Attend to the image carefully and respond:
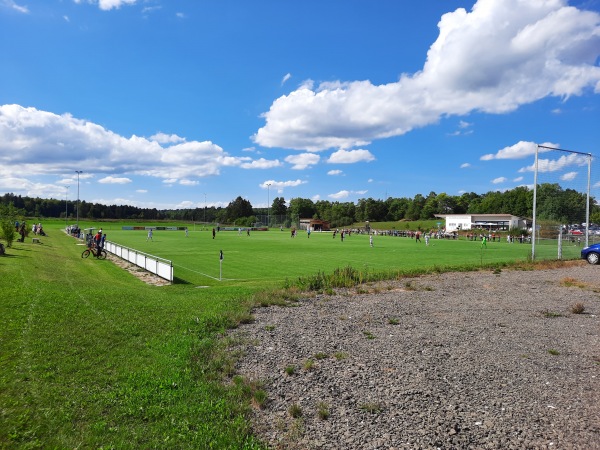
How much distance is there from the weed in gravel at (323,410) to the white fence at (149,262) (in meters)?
16.4

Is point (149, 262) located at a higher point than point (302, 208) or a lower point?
lower

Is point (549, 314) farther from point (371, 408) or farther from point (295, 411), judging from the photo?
point (295, 411)

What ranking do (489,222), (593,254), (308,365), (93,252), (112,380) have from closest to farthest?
(112,380) < (308,365) < (593,254) < (93,252) < (489,222)

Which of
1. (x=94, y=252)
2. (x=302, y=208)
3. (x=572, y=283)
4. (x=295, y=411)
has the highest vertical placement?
(x=302, y=208)

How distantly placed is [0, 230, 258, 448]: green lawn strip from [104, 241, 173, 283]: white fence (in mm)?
10689

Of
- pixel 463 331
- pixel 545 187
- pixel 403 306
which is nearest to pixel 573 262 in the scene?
pixel 545 187

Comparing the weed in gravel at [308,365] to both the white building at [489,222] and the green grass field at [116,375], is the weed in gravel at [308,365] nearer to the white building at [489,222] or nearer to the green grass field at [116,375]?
the green grass field at [116,375]

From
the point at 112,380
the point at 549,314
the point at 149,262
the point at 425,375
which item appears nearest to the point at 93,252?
the point at 149,262

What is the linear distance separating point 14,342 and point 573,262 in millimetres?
27175

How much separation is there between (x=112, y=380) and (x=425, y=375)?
4.68 m

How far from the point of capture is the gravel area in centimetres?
468

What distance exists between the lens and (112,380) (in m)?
6.02

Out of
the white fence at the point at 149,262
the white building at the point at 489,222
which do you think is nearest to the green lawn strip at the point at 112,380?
the white fence at the point at 149,262

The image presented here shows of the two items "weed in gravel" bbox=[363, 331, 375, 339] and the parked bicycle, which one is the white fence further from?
"weed in gravel" bbox=[363, 331, 375, 339]
